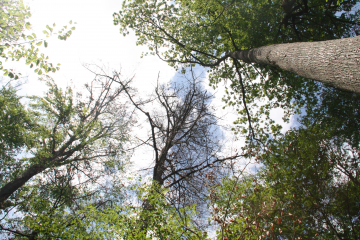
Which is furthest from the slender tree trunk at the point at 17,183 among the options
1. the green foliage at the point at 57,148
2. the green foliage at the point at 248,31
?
the green foliage at the point at 248,31

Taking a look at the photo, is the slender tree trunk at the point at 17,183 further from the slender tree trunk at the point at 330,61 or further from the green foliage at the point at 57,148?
the slender tree trunk at the point at 330,61

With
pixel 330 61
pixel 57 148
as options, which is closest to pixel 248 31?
pixel 330 61

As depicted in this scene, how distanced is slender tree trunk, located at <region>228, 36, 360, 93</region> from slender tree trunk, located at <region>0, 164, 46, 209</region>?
10054mm

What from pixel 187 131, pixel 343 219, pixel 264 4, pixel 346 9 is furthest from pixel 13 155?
pixel 346 9

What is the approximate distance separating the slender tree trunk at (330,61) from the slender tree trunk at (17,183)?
1005cm

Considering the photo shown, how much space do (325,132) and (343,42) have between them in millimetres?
7704

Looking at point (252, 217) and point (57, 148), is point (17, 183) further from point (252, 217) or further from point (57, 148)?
point (252, 217)

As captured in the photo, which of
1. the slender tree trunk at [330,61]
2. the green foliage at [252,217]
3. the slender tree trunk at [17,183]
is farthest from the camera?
the slender tree trunk at [17,183]

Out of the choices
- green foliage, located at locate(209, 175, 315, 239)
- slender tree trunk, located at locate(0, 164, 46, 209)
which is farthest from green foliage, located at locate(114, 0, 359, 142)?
slender tree trunk, located at locate(0, 164, 46, 209)

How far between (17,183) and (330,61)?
10897 millimetres

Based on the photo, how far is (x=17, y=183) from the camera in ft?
22.3

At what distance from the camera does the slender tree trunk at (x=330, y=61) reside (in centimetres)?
191

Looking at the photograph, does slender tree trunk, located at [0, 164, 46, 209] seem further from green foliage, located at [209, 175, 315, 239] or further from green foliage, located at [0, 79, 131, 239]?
green foliage, located at [209, 175, 315, 239]

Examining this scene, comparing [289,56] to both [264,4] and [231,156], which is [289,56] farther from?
[264,4]
